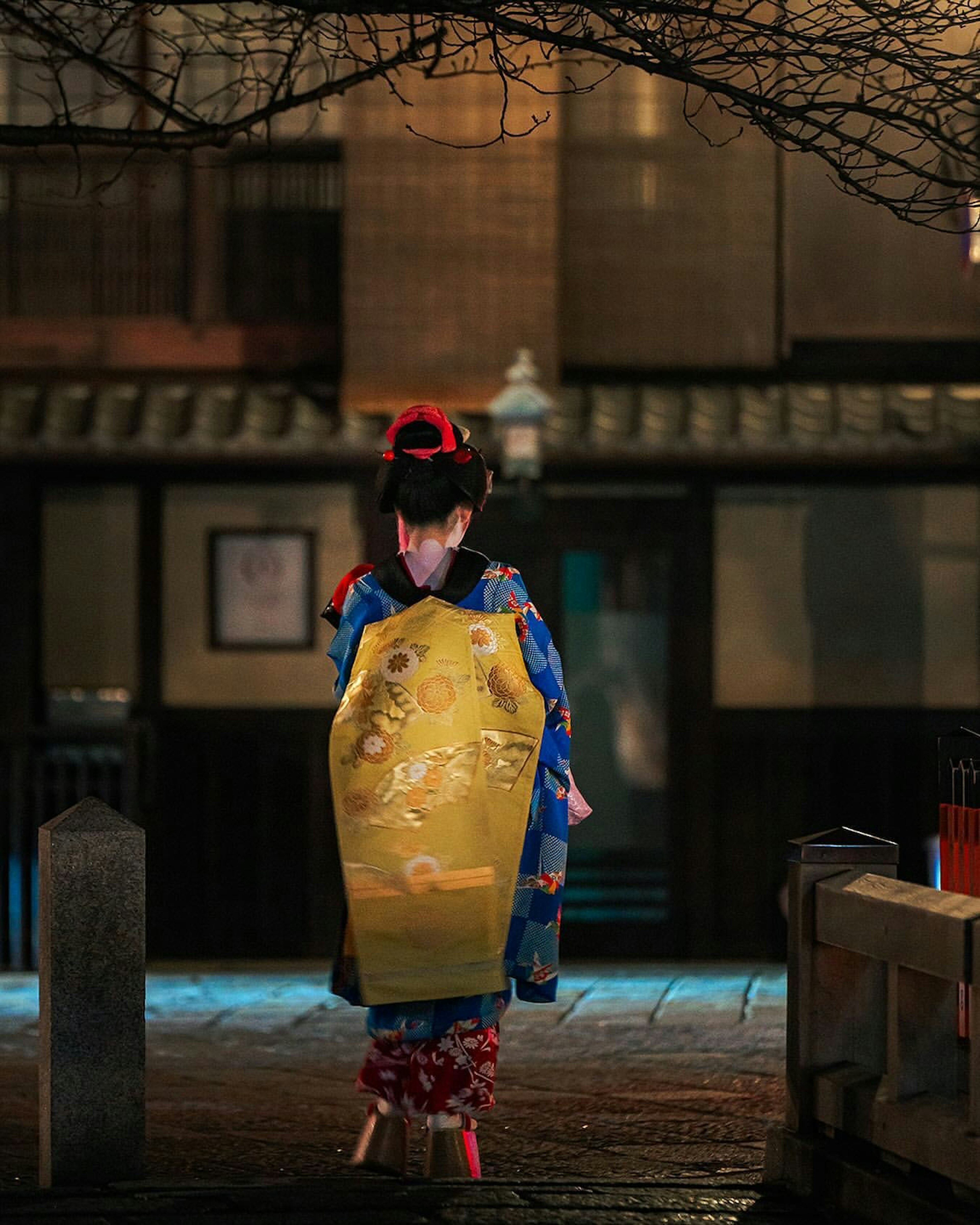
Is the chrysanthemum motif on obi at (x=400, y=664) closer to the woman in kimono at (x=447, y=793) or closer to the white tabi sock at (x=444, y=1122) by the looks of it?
the woman in kimono at (x=447, y=793)

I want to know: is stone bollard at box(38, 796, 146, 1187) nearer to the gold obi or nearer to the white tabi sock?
the gold obi

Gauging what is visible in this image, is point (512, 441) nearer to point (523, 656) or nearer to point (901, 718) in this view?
point (901, 718)

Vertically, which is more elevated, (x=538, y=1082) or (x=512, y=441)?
(x=512, y=441)

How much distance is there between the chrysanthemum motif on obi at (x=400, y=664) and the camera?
18.1 ft

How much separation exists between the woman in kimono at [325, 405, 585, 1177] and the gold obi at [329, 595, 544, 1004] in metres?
0.01

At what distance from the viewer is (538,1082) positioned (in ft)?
25.5

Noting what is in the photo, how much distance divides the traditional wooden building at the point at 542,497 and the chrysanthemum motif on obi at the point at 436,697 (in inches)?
236

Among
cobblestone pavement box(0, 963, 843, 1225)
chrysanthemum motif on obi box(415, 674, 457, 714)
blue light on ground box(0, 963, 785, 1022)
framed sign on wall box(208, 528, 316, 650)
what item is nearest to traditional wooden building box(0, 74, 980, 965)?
framed sign on wall box(208, 528, 316, 650)

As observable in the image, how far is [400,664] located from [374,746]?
247 mm

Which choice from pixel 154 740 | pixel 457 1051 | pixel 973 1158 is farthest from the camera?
pixel 154 740

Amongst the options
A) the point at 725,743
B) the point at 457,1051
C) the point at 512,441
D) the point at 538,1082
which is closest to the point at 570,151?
the point at 512,441

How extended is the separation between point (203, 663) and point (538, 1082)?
4.85 metres

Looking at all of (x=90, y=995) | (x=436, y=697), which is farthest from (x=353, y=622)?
(x=90, y=995)

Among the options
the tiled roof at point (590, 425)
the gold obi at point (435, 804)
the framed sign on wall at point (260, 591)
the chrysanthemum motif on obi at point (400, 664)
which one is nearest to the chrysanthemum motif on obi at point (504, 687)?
the gold obi at point (435, 804)
